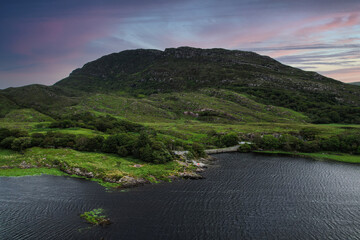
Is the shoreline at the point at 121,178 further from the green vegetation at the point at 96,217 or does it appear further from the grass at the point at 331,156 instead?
the grass at the point at 331,156

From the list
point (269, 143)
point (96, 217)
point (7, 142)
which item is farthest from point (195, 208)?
point (7, 142)

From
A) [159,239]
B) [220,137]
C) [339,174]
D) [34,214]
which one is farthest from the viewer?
[220,137]

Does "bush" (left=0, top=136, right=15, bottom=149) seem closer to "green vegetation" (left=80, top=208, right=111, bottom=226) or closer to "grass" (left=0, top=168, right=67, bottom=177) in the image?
"grass" (left=0, top=168, right=67, bottom=177)

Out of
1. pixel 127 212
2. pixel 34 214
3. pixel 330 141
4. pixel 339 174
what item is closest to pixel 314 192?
pixel 339 174

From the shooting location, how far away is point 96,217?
47.7 m

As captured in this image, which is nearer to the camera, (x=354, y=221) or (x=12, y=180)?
(x=354, y=221)

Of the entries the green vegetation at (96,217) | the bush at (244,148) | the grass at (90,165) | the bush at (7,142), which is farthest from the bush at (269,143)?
the bush at (7,142)

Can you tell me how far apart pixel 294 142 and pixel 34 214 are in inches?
5127

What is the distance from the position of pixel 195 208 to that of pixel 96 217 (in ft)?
82.2

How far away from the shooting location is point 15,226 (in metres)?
44.7

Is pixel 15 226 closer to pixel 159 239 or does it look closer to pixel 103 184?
pixel 103 184

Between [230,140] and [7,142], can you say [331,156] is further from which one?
[7,142]

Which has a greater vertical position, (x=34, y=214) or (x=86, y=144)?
(x=86, y=144)


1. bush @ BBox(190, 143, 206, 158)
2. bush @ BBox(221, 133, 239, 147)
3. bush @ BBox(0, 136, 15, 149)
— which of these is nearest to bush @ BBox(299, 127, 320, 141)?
bush @ BBox(221, 133, 239, 147)
